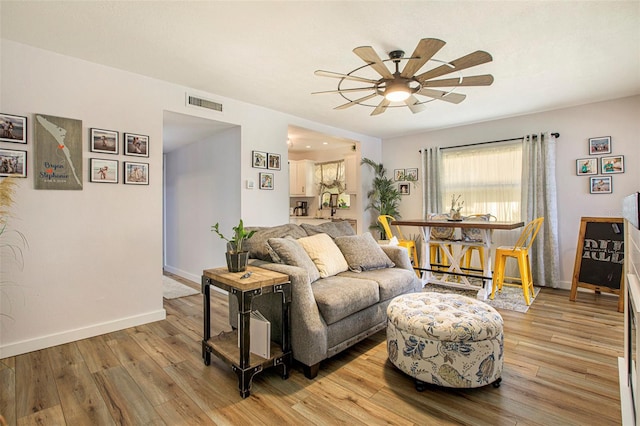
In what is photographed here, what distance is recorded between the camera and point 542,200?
451 centimetres

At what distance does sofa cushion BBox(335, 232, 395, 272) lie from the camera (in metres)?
3.04

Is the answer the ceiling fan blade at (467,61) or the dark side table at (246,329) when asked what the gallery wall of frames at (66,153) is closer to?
the dark side table at (246,329)

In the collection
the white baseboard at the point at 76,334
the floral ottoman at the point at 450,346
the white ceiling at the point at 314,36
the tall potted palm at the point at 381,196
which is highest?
the white ceiling at the point at 314,36

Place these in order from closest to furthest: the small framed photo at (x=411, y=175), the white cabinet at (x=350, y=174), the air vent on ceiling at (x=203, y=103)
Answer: the air vent on ceiling at (x=203, y=103)
the small framed photo at (x=411, y=175)
the white cabinet at (x=350, y=174)

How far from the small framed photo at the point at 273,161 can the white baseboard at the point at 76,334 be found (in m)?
2.20

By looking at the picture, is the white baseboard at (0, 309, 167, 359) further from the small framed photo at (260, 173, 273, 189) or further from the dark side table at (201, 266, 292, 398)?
the small framed photo at (260, 173, 273, 189)

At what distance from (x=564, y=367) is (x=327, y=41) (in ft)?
9.93

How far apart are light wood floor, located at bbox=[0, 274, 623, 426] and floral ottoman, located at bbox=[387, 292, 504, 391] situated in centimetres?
12

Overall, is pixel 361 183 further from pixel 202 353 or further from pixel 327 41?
pixel 202 353

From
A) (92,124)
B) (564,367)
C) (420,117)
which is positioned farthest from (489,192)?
(92,124)

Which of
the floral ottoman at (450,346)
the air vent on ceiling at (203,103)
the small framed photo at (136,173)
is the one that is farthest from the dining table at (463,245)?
the small framed photo at (136,173)

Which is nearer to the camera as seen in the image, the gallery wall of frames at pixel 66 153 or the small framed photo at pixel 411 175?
the gallery wall of frames at pixel 66 153

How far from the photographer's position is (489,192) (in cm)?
509

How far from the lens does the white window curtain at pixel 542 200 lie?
14.5ft
